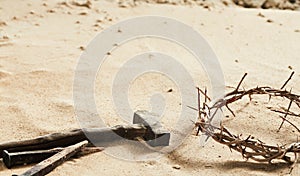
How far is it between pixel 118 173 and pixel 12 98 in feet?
2.01

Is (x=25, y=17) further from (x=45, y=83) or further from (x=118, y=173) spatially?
(x=118, y=173)

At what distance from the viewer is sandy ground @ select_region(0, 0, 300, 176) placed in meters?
1.45

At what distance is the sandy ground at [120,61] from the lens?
1451 mm

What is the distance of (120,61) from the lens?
7.45 feet

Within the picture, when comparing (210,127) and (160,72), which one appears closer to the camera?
(210,127)

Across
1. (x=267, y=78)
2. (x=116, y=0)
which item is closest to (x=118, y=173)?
(x=267, y=78)

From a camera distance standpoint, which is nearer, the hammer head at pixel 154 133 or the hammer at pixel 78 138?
the hammer at pixel 78 138

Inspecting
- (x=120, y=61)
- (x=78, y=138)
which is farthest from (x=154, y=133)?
(x=120, y=61)

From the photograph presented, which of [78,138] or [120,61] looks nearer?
[78,138]

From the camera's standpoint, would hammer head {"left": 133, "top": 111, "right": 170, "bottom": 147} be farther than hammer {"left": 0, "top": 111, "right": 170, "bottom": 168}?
Yes

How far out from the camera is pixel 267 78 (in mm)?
2133

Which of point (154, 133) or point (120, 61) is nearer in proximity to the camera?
point (154, 133)

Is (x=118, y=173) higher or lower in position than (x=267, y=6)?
lower

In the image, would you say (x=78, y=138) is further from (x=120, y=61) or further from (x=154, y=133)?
(x=120, y=61)
